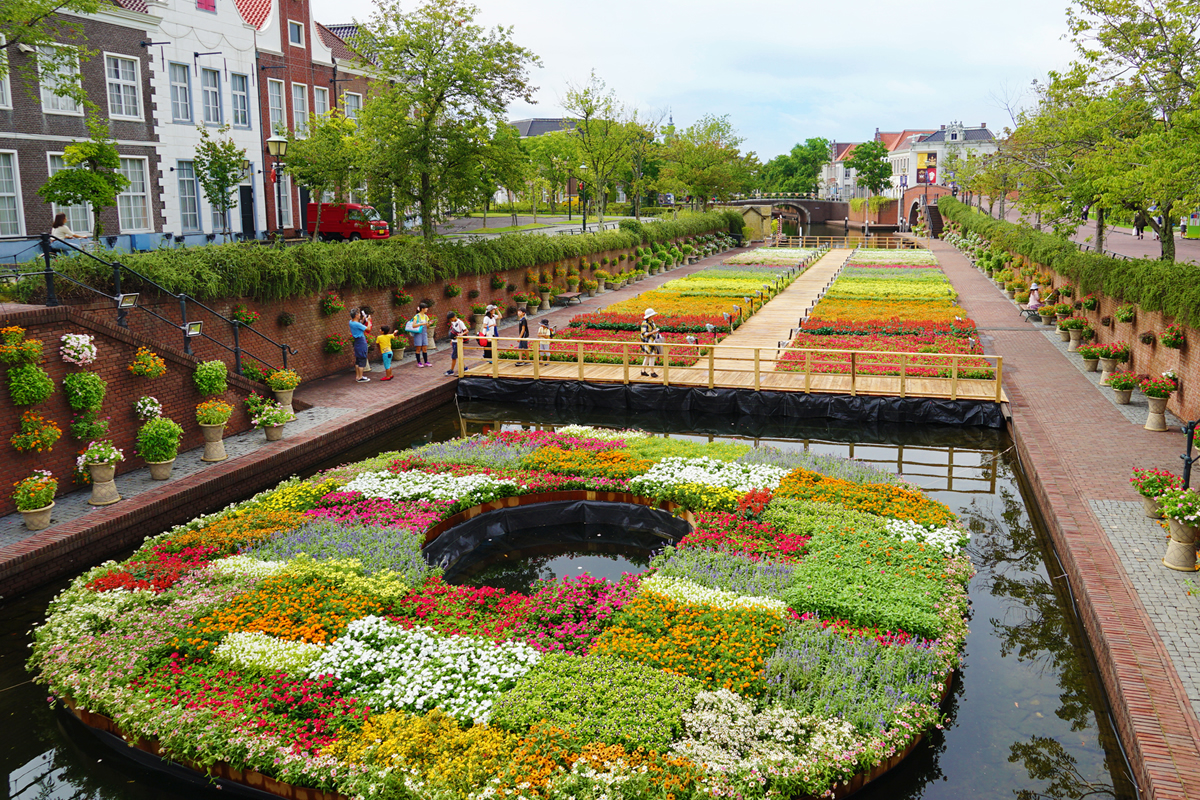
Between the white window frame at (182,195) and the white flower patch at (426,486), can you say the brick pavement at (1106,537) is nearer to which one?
the white flower patch at (426,486)

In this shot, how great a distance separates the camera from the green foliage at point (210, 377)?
1555 centimetres

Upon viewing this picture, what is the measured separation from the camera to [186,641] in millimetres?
8352

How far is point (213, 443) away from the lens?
1481cm

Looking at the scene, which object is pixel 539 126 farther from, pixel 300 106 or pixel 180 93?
pixel 180 93

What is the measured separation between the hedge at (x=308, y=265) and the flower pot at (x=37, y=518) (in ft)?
13.8

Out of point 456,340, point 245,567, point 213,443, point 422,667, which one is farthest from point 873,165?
point 422,667

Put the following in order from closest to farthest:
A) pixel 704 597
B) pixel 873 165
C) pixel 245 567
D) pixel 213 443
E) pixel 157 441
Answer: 1. pixel 704 597
2. pixel 245 567
3. pixel 157 441
4. pixel 213 443
5. pixel 873 165

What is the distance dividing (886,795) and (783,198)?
10536cm

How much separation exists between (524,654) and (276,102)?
107 ft

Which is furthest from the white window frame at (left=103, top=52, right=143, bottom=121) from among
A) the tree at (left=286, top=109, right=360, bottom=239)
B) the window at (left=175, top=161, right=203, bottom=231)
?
the tree at (left=286, top=109, right=360, bottom=239)

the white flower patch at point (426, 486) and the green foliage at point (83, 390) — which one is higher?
the green foliage at point (83, 390)

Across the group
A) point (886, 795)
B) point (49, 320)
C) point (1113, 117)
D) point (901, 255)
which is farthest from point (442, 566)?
point (901, 255)

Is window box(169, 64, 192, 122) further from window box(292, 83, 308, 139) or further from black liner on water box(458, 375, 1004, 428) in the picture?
black liner on water box(458, 375, 1004, 428)

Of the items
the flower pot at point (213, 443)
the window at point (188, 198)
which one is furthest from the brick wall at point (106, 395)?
the window at point (188, 198)
